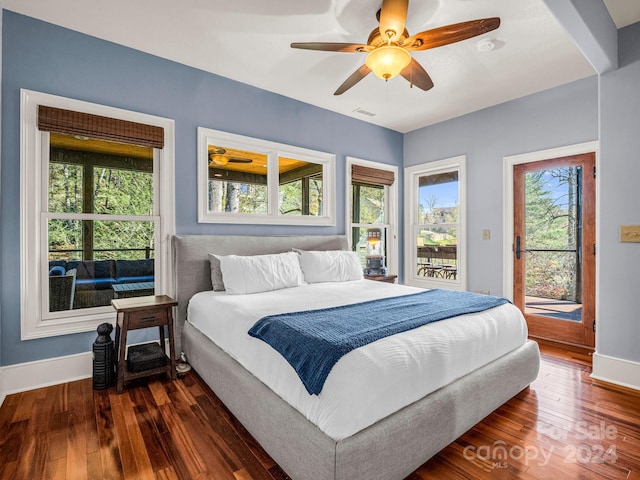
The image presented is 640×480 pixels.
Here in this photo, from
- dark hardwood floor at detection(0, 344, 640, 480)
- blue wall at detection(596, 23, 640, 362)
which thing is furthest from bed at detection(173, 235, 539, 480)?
blue wall at detection(596, 23, 640, 362)

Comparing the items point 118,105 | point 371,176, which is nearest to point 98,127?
point 118,105

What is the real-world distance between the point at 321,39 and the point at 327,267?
212 centimetres

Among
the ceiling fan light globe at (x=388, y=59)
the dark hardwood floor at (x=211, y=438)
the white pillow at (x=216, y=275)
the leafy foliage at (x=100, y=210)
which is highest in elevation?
the ceiling fan light globe at (x=388, y=59)

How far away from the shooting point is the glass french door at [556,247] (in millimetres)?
3486

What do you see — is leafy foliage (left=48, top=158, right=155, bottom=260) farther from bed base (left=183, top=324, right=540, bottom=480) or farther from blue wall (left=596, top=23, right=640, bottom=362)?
blue wall (left=596, top=23, right=640, bottom=362)

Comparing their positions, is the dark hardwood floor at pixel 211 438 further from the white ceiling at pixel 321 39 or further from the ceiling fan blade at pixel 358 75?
the white ceiling at pixel 321 39

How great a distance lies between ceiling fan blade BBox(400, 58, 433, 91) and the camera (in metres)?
2.60

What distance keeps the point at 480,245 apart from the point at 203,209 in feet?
11.2

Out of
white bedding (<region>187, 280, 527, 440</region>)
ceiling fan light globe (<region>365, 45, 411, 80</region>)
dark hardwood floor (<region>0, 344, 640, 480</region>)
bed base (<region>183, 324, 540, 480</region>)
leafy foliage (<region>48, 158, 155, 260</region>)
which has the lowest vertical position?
dark hardwood floor (<region>0, 344, 640, 480</region>)

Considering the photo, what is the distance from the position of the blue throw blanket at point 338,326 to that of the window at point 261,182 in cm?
182

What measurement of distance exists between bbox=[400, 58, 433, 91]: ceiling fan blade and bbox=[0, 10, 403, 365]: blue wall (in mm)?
1654

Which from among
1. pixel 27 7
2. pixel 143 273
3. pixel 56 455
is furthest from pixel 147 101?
pixel 56 455

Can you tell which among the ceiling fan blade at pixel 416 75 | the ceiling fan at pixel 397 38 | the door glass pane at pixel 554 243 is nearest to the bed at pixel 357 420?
the door glass pane at pixel 554 243

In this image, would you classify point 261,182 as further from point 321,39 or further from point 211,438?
point 211,438
